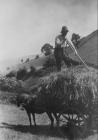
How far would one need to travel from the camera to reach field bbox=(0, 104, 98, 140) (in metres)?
8.04

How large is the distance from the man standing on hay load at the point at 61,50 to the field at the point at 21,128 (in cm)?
151

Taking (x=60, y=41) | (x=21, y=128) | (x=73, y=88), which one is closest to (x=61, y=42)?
(x=60, y=41)

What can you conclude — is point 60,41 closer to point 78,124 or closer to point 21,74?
point 21,74

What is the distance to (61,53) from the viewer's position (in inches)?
362

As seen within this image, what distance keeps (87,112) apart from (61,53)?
150cm

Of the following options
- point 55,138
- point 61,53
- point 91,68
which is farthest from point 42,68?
point 55,138

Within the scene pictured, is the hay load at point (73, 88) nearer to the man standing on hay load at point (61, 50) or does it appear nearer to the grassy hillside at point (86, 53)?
the man standing on hay load at point (61, 50)

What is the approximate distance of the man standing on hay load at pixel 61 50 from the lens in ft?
29.7

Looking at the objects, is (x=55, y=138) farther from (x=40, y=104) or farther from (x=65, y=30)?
(x=65, y=30)

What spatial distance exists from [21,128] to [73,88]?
4.75 ft

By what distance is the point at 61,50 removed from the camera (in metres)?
9.23

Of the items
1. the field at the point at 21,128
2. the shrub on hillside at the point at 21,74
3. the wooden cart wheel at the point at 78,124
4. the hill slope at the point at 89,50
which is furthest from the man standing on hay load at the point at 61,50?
the field at the point at 21,128

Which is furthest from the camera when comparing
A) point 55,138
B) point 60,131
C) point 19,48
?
point 19,48

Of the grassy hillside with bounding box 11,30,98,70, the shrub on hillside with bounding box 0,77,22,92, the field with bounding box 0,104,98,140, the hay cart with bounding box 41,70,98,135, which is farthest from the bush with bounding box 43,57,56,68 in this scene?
the field with bounding box 0,104,98,140
